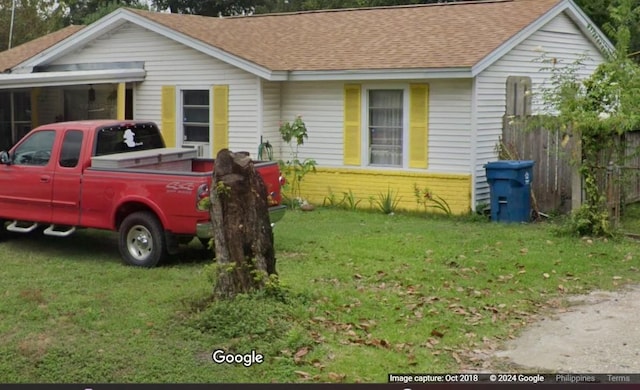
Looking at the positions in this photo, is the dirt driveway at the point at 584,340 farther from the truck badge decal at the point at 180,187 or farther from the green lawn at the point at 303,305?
the truck badge decal at the point at 180,187

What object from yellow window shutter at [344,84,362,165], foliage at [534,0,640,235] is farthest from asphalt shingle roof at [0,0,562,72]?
foliage at [534,0,640,235]

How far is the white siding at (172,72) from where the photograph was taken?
18047mm

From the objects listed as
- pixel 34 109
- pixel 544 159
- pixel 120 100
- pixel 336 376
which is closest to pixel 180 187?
pixel 336 376

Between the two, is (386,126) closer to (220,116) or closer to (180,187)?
(220,116)

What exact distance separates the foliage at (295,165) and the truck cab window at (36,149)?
5.96 metres

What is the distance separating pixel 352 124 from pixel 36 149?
685cm

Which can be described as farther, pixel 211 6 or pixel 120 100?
pixel 211 6

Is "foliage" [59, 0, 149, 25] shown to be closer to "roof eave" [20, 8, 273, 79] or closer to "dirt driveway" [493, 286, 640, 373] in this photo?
"roof eave" [20, 8, 273, 79]

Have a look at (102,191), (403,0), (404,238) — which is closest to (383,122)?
(404,238)

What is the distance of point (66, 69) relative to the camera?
68.0 ft

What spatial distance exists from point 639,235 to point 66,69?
13.4 meters

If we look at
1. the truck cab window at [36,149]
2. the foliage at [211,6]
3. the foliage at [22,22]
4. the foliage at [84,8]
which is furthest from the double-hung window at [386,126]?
the foliage at [84,8]

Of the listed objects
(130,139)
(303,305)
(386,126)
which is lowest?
(303,305)

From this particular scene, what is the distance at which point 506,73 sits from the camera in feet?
55.4
